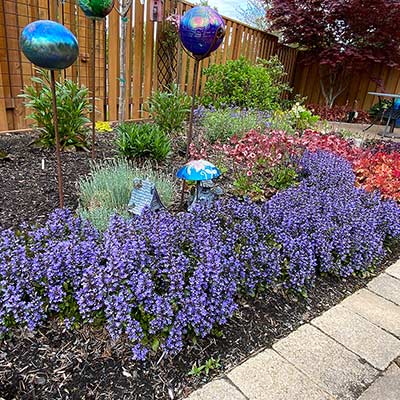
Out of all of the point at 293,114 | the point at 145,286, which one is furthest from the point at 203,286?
the point at 293,114

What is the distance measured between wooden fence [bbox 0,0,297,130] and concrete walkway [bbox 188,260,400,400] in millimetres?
3111

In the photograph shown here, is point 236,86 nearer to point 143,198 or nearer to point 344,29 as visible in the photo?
point 344,29

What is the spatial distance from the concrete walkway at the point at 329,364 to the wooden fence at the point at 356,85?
8.77 m

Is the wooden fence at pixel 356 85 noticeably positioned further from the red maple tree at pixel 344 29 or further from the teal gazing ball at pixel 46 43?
the teal gazing ball at pixel 46 43

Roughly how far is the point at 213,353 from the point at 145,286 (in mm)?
449

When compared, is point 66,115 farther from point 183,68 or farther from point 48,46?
point 183,68

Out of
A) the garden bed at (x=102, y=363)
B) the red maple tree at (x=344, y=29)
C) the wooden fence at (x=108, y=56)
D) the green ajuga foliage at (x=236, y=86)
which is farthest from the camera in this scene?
the red maple tree at (x=344, y=29)

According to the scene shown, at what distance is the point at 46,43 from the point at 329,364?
2.13m

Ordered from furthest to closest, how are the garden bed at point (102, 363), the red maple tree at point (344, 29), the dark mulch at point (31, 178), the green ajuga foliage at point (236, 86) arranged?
the red maple tree at point (344, 29) < the green ajuga foliage at point (236, 86) < the dark mulch at point (31, 178) < the garden bed at point (102, 363)

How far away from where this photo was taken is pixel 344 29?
863 cm

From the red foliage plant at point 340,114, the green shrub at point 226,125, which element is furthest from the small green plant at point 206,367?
the red foliage plant at point 340,114

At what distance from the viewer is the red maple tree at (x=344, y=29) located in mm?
→ 7887

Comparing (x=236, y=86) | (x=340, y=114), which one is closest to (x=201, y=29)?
(x=236, y=86)

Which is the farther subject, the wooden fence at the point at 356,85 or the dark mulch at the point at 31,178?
the wooden fence at the point at 356,85
